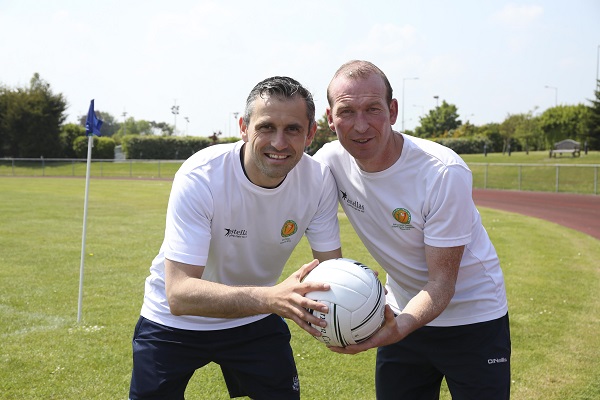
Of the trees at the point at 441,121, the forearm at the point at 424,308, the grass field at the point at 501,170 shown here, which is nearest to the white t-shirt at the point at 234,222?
the forearm at the point at 424,308

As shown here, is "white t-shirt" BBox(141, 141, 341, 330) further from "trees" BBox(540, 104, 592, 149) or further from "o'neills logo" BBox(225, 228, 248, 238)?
"trees" BBox(540, 104, 592, 149)

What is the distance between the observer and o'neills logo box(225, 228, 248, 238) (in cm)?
368

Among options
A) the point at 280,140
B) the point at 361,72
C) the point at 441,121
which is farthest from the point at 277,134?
the point at 441,121

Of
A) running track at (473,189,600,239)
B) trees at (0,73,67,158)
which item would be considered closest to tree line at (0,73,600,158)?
trees at (0,73,67,158)

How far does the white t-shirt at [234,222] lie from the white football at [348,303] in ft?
2.43

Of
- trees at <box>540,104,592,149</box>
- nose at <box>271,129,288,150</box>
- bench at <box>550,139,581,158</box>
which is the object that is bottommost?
nose at <box>271,129,288,150</box>

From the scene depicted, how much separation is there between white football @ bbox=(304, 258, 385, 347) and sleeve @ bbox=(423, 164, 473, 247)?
53cm

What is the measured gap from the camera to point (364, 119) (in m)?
3.44

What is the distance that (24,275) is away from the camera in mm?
10766

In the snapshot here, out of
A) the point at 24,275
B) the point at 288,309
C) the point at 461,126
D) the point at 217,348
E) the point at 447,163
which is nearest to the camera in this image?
the point at 288,309

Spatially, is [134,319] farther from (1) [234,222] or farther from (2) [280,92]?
(2) [280,92]

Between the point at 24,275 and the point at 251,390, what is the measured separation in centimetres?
818

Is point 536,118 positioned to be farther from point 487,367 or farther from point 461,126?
point 487,367

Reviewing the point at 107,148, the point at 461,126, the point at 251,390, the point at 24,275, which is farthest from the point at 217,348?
the point at 461,126
